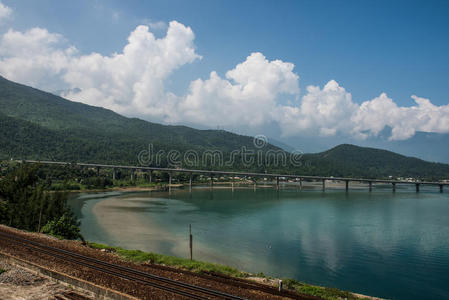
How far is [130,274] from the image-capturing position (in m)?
13.0

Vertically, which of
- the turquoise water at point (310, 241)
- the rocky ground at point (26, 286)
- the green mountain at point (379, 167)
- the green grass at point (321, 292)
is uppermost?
the green mountain at point (379, 167)

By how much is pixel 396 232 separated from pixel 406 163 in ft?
578

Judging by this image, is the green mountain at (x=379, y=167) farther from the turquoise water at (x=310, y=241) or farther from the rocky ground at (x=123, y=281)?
the rocky ground at (x=123, y=281)

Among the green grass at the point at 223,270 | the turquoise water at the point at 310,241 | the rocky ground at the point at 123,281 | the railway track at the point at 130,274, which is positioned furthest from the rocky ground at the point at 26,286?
the turquoise water at the point at 310,241

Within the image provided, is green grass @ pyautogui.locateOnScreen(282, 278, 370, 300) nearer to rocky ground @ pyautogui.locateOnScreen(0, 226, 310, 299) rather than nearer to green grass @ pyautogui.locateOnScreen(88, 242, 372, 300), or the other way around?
green grass @ pyautogui.locateOnScreen(88, 242, 372, 300)

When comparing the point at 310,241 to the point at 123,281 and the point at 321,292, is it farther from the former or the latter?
the point at 123,281

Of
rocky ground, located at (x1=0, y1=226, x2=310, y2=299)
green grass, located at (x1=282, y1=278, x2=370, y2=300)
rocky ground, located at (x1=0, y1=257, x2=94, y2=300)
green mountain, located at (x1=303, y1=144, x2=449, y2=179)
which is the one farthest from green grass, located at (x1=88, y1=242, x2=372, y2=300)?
green mountain, located at (x1=303, y1=144, x2=449, y2=179)

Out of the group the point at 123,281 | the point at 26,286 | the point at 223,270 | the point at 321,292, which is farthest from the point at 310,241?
the point at 26,286

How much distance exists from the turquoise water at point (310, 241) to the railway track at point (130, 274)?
28.4 ft

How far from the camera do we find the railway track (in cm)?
1123

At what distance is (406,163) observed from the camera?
18300 cm

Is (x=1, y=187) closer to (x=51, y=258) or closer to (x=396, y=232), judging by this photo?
(x=51, y=258)

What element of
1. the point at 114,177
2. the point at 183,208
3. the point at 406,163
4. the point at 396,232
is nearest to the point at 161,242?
the point at 183,208

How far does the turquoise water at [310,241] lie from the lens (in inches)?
762
